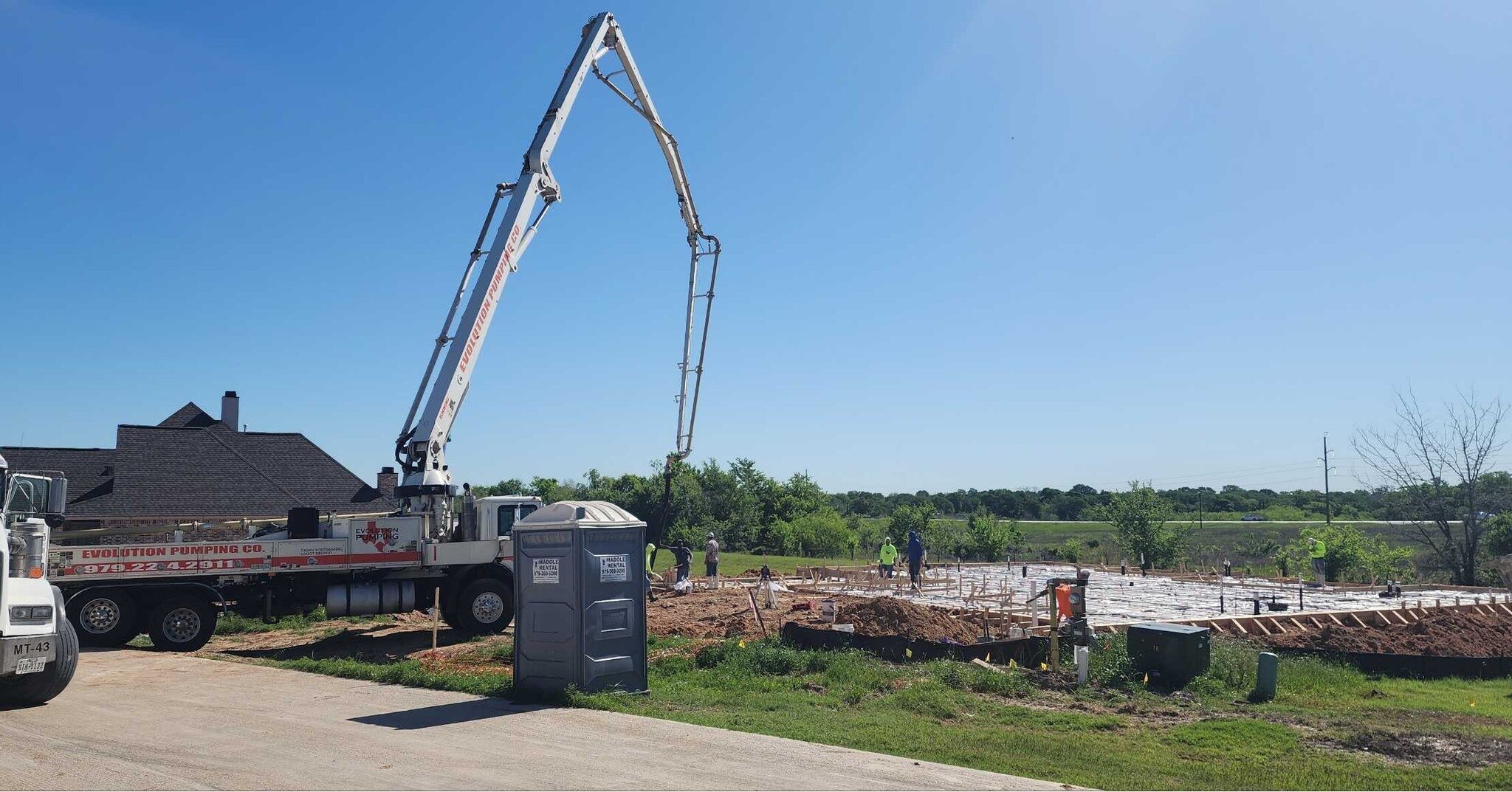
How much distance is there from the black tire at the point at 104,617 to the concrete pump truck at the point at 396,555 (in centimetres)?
2

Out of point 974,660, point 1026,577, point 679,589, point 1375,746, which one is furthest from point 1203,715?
point 1026,577

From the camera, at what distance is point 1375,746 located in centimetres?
950

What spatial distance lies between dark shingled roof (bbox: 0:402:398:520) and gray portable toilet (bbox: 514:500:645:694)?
65.9 feet

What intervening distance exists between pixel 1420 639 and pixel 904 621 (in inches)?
321

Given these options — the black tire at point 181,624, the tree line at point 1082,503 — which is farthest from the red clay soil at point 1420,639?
the tree line at point 1082,503

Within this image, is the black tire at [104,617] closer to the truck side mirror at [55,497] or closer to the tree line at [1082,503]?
the truck side mirror at [55,497]

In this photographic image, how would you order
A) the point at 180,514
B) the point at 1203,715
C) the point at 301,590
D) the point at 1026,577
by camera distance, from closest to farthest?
the point at 1203,715 → the point at 301,590 → the point at 180,514 → the point at 1026,577

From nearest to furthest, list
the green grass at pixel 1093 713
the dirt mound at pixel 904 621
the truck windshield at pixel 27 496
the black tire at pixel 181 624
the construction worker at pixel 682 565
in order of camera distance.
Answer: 1. the green grass at pixel 1093 713
2. the truck windshield at pixel 27 496
3. the dirt mound at pixel 904 621
4. the black tire at pixel 181 624
5. the construction worker at pixel 682 565

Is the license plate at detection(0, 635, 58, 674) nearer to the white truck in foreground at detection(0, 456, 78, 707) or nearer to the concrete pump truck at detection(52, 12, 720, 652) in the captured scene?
the white truck in foreground at detection(0, 456, 78, 707)

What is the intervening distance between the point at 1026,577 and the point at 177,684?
28.9 metres

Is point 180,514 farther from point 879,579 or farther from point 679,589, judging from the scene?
point 879,579

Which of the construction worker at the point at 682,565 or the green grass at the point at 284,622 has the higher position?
the construction worker at the point at 682,565

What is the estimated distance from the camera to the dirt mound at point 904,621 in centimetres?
1633

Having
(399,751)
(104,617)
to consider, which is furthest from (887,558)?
(399,751)
